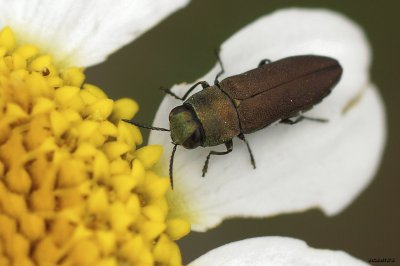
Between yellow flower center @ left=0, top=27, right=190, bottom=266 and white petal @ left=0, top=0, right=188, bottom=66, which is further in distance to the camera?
white petal @ left=0, top=0, right=188, bottom=66

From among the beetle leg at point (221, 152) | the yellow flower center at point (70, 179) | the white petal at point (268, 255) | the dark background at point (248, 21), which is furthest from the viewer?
the dark background at point (248, 21)

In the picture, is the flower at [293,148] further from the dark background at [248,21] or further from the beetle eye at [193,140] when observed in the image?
the dark background at [248,21]

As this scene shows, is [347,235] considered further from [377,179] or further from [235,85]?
[235,85]

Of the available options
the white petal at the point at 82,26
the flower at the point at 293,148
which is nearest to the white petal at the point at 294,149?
the flower at the point at 293,148

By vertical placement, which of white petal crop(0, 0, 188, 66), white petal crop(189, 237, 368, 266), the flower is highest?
white petal crop(0, 0, 188, 66)

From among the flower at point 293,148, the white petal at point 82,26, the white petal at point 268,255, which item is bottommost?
the white petal at point 268,255

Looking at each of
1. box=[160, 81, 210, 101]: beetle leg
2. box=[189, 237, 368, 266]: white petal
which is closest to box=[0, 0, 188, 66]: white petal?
box=[160, 81, 210, 101]: beetle leg

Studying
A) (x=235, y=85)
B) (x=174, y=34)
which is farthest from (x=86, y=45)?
(x=174, y=34)

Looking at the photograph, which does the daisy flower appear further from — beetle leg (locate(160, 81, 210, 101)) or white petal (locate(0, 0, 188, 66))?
beetle leg (locate(160, 81, 210, 101))
